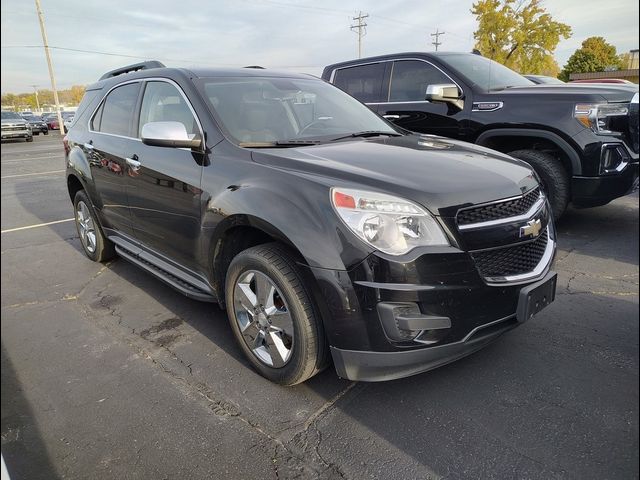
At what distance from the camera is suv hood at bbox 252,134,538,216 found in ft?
7.23

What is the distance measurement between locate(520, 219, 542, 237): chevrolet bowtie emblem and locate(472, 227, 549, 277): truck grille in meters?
0.04

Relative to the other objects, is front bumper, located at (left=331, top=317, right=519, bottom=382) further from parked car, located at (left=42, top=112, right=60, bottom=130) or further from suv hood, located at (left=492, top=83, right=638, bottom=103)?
suv hood, located at (left=492, top=83, right=638, bottom=103)

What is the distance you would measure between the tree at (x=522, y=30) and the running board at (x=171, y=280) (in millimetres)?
2160

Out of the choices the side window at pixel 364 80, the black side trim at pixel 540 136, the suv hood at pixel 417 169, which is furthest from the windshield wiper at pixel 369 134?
the side window at pixel 364 80

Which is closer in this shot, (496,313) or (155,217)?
(496,313)

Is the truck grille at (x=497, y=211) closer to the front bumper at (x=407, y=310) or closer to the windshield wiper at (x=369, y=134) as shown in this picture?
the front bumper at (x=407, y=310)

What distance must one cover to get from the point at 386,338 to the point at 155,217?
2030 millimetres

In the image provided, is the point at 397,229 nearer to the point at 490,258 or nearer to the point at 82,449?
the point at 490,258

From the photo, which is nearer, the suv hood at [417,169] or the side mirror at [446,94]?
the suv hood at [417,169]

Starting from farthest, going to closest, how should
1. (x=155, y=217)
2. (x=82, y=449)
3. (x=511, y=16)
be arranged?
(x=155, y=217)
(x=82, y=449)
(x=511, y=16)

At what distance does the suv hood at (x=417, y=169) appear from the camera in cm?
220

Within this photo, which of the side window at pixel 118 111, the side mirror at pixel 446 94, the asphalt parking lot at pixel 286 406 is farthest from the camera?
the side mirror at pixel 446 94

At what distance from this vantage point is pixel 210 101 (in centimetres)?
310

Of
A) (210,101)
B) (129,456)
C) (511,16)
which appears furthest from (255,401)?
(511,16)
